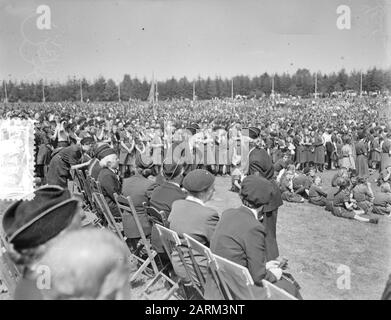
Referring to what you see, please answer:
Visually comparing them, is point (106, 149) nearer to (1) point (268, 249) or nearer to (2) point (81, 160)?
(2) point (81, 160)

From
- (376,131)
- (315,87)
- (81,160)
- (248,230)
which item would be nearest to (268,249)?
(248,230)

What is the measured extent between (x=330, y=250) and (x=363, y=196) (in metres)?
3.39

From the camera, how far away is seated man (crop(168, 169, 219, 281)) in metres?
3.97

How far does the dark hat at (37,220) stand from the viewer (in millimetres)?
2123

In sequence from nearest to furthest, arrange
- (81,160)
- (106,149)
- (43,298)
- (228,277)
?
(43,298) < (228,277) < (106,149) < (81,160)

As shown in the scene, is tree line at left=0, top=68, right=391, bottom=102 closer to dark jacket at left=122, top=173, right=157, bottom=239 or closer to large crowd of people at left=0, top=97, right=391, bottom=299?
large crowd of people at left=0, top=97, right=391, bottom=299

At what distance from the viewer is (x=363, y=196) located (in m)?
9.48

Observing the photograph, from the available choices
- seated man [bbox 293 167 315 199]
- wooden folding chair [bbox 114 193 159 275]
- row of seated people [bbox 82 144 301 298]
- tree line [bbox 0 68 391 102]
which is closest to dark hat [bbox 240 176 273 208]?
row of seated people [bbox 82 144 301 298]

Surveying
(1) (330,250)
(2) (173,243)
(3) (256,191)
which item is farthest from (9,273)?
(1) (330,250)

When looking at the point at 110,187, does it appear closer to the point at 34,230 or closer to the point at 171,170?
the point at 171,170

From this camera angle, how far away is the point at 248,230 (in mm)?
3316
